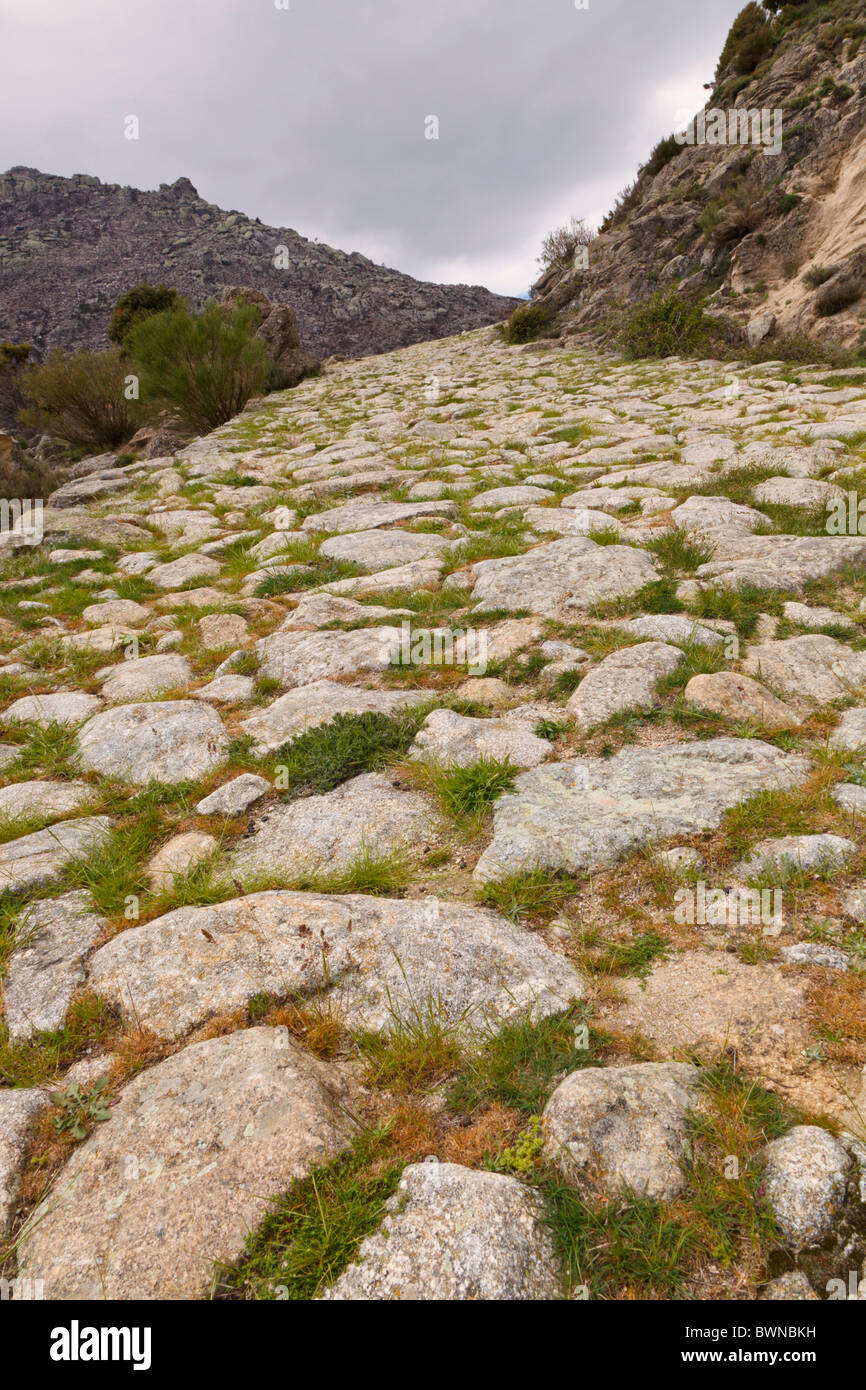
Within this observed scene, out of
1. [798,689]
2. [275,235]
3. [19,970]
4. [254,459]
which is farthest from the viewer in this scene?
[275,235]

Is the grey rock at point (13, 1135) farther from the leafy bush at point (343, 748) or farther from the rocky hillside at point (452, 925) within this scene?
the leafy bush at point (343, 748)

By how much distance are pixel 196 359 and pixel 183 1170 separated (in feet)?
47.4

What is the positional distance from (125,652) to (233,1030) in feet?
12.0

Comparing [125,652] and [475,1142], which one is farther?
[125,652]

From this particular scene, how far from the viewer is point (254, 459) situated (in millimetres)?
10586

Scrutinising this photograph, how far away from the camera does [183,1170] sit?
61.1 inches

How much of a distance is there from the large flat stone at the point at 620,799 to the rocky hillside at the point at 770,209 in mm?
13971

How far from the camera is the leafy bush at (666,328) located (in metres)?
15.7

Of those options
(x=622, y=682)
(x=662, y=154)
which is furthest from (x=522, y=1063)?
(x=662, y=154)

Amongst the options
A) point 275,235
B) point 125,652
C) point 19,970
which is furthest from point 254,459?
point 275,235

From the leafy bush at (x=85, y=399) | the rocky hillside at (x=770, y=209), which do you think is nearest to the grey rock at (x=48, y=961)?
the leafy bush at (x=85, y=399)

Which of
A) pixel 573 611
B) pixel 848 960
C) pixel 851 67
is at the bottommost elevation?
pixel 848 960
